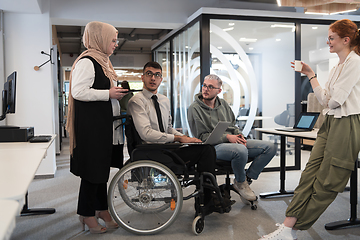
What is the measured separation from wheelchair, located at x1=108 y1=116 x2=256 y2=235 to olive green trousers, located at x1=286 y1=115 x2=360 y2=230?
2.01 feet

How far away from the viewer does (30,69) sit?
4465mm

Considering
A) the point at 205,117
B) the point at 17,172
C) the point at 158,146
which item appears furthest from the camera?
the point at 205,117

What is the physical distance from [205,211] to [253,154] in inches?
33.7

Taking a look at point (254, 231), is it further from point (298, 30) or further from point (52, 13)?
point (52, 13)

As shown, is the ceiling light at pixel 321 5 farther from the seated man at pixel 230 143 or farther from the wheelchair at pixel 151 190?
the wheelchair at pixel 151 190

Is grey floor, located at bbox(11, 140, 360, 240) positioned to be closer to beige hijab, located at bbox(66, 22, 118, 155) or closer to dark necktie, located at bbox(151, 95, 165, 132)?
beige hijab, located at bbox(66, 22, 118, 155)

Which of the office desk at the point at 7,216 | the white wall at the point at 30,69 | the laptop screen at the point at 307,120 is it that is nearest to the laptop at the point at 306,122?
the laptop screen at the point at 307,120

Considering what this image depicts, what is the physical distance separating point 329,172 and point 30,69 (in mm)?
4052

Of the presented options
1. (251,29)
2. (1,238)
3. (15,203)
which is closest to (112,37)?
(15,203)

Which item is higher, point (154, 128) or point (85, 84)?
point (85, 84)

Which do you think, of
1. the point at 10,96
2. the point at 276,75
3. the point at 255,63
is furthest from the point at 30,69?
the point at 276,75

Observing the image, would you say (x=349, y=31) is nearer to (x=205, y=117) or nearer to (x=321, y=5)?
(x=205, y=117)

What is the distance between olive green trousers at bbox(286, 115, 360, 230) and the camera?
2.04 meters

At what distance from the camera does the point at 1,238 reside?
0.62m
